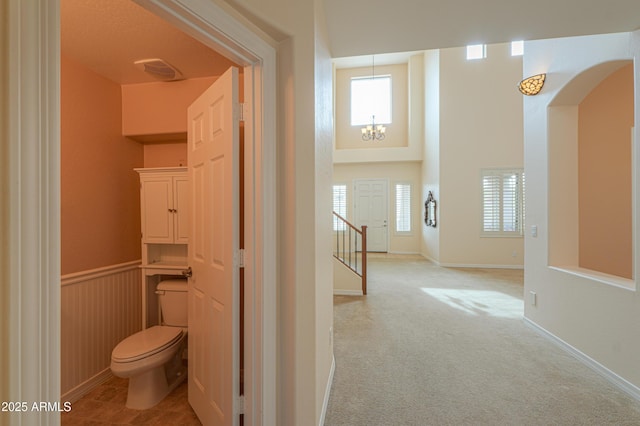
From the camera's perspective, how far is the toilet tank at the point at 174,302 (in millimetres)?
2297

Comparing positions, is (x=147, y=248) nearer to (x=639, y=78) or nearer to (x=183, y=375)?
(x=183, y=375)

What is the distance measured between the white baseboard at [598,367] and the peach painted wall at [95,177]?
14.0 ft

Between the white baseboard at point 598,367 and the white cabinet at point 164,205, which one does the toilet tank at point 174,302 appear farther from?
the white baseboard at point 598,367

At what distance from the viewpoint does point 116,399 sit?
208 cm

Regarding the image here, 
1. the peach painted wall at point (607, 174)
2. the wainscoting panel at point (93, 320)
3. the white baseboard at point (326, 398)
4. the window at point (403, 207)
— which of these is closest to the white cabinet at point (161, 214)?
the wainscoting panel at point (93, 320)

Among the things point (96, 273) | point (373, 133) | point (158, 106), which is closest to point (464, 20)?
point (158, 106)

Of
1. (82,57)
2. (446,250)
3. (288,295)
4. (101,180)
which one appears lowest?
(446,250)

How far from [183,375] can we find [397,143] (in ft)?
26.6

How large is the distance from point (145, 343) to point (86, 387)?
800mm

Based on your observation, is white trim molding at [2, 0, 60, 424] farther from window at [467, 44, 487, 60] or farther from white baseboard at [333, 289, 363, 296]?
window at [467, 44, 487, 60]

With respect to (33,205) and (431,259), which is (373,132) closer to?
(431,259)

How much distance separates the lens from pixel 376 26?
1986 millimetres

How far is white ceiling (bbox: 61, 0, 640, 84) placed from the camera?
5.70ft

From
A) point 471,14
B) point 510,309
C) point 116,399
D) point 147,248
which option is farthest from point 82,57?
point 510,309
